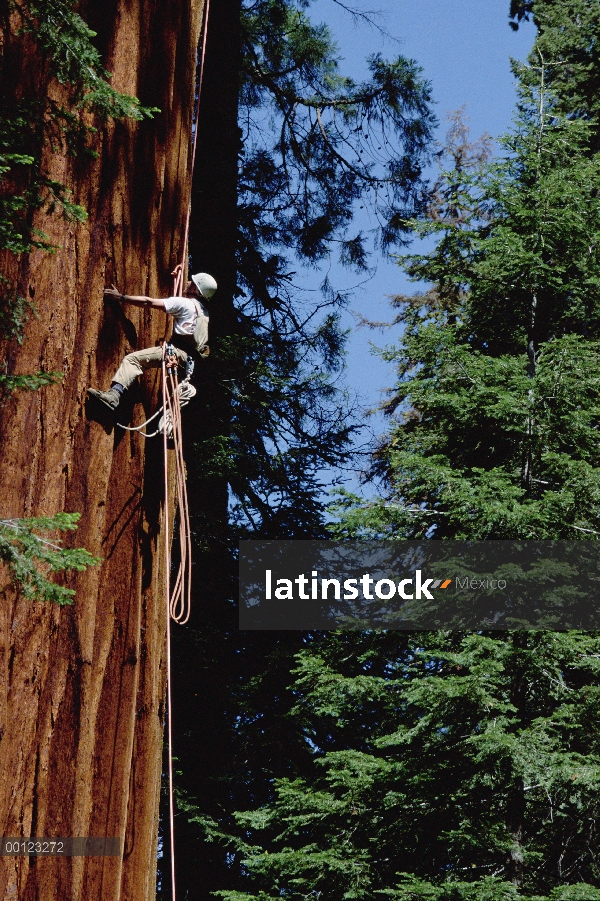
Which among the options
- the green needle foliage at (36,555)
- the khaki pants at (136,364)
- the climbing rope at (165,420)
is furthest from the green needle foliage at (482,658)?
the green needle foliage at (36,555)

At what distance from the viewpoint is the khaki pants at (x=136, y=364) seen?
408cm

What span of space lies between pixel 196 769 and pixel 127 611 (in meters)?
7.28

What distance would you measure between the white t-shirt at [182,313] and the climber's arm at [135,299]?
0.07 m

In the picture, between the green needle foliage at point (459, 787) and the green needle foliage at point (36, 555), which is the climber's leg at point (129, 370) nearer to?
the green needle foliage at point (36, 555)

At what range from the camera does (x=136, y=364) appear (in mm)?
4262

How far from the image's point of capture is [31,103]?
2.88m

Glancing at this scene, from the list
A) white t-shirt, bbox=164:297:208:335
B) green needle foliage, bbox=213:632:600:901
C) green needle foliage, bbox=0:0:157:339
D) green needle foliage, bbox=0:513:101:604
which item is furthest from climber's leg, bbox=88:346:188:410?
green needle foliage, bbox=213:632:600:901

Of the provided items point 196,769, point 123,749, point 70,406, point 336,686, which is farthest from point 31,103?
point 196,769

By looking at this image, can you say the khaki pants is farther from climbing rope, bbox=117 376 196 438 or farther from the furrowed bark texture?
climbing rope, bbox=117 376 196 438

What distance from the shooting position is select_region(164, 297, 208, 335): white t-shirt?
4676mm

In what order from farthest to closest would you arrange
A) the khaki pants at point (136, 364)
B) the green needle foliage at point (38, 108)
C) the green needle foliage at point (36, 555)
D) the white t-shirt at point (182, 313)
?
the white t-shirt at point (182, 313)
the khaki pants at point (136, 364)
the green needle foliage at point (38, 108)
the green needle foliage at point (36, 555)

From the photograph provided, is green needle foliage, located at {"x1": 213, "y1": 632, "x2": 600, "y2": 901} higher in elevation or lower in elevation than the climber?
lower

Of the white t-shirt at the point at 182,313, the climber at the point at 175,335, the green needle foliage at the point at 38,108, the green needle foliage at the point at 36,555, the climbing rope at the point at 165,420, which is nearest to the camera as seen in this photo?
the green needle foliage at the point at 36,555

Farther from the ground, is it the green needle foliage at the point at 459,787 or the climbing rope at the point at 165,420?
the climbing rope at the point at 165,420
